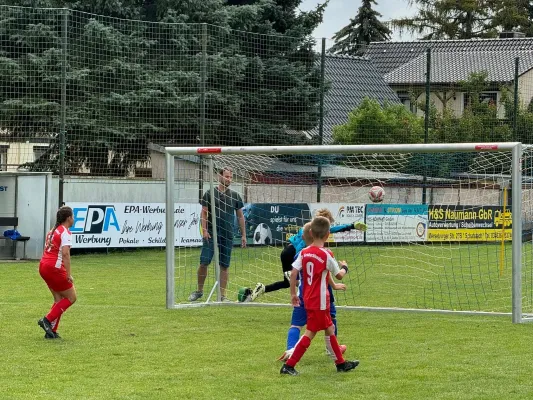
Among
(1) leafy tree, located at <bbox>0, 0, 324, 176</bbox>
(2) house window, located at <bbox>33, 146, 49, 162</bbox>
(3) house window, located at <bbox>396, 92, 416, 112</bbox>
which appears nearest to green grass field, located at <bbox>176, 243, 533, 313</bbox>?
(1) leafy tree, located at <bbox>0, 0, 324, 176</bbox>

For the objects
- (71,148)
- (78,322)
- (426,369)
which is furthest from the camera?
(71,148)

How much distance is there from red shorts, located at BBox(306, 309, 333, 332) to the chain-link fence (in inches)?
600

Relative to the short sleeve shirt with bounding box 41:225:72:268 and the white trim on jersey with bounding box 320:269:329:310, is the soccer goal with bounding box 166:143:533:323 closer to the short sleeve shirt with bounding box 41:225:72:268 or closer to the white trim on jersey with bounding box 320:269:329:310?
the short sleeve shirt with bounding box 41:225:72:268

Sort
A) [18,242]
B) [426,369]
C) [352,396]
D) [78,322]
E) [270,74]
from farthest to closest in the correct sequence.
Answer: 1. [270,74]
2. [18,242]
3. [78,322]
4. [426,369]
5. [352,396]

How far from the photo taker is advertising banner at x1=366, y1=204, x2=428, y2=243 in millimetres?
24781

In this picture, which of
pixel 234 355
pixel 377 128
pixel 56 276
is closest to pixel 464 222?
pixel 377 128

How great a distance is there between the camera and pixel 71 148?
2517 cm

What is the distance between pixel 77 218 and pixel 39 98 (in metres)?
3.83

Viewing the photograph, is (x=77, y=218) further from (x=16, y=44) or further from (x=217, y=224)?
(x=217, y=224)

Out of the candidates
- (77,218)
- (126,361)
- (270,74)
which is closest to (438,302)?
(126,361)

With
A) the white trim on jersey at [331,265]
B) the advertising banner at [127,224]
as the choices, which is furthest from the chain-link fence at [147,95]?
the white trim on jersey at [331,265]

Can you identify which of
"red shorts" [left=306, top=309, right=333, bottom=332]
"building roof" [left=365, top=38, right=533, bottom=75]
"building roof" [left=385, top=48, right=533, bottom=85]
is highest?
"building roof" [left=365, top=38, right=533, bottom=75]

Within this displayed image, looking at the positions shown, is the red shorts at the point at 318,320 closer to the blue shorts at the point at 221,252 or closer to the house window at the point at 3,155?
the blue shorts at the point at 221,252

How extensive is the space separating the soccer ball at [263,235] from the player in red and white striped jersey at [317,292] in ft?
35.2
